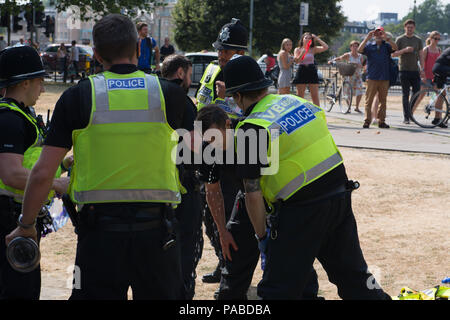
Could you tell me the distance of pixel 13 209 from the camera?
3.87m

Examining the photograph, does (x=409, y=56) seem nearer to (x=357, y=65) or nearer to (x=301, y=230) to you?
(x=357, y=65)

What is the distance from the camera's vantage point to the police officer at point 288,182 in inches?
146

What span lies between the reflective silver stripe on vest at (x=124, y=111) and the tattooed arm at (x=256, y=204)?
0.68 metres

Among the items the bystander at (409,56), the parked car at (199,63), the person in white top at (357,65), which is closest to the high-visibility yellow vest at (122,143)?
the bystander at (409,56)

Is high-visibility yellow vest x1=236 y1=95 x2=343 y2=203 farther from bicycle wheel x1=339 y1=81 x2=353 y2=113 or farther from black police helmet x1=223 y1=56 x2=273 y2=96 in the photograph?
bicycle wheel x1=339 y1=81 x2=353 y2=113

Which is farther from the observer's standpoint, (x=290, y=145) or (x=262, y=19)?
(x=262, y=19)

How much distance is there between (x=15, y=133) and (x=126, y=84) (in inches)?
31.5

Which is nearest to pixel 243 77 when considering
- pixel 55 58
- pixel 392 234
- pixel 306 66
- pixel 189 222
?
pixel 189 222

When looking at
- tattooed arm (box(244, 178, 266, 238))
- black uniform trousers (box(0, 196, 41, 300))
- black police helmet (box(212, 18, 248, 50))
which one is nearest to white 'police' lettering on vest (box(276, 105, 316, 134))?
tattooed arm (box(244, 178, 266, 238))

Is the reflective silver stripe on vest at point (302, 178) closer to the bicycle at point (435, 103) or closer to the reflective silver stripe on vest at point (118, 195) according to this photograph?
the reflective silver stripe on vest at point (118, 195)

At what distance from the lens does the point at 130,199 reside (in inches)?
127

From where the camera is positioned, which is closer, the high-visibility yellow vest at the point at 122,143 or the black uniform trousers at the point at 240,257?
the high-visibility yellow vest at the point at 122,143
